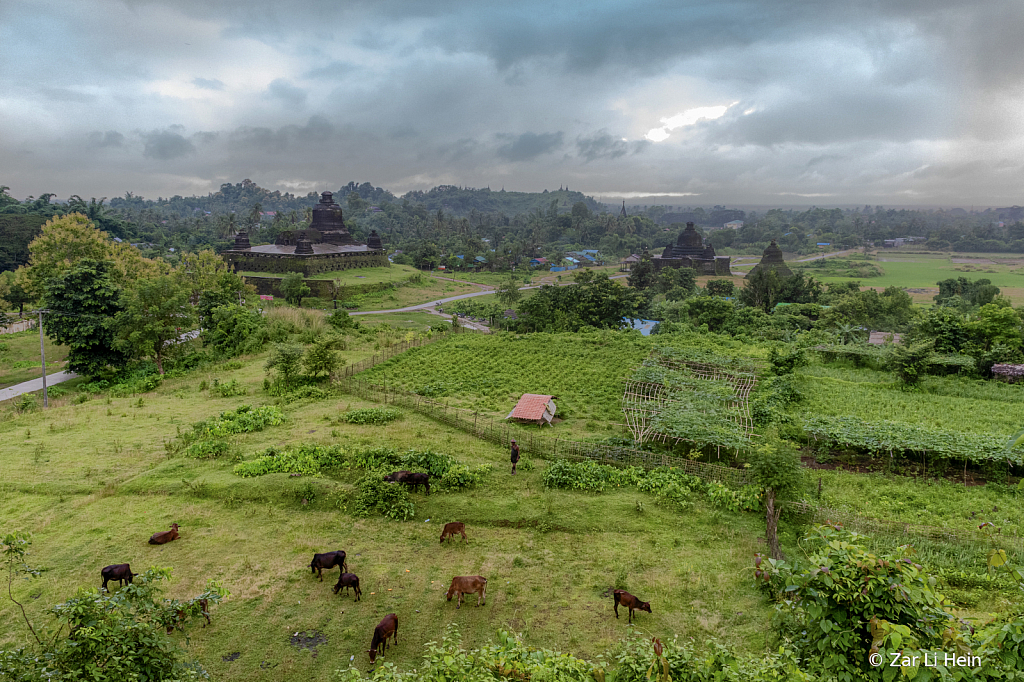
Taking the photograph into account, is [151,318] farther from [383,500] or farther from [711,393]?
[711,393]

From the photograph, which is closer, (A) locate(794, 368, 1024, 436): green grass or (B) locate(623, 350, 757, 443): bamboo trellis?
(B) locate(623, 350, 757, 443): bamboo trellis

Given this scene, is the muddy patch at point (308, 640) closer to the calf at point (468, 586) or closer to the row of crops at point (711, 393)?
the calf at point (468, 586)

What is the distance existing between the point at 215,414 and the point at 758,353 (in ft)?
90.8

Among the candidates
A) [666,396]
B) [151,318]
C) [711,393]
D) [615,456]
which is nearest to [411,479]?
[615,456]

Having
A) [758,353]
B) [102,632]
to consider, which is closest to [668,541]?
[102,632]

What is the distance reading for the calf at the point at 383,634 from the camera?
8.86 meters

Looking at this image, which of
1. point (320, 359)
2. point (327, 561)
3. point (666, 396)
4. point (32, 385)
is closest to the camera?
point (327, 561)

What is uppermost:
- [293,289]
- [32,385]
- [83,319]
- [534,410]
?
[293,289]

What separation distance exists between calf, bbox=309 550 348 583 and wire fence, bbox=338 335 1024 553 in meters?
7.77

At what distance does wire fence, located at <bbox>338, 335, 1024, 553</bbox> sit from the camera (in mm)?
12414

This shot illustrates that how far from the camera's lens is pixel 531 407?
21.5 m

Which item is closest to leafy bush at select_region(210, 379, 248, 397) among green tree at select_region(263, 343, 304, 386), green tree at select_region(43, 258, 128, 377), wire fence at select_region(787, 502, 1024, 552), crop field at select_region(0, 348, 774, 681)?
green tree at select_region(263, 343, 304, 386)

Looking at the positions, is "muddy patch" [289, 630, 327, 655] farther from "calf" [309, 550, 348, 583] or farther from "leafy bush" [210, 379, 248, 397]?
"leafy bush" [210, 379, 248, 397]

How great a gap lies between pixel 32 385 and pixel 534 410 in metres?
27.2
